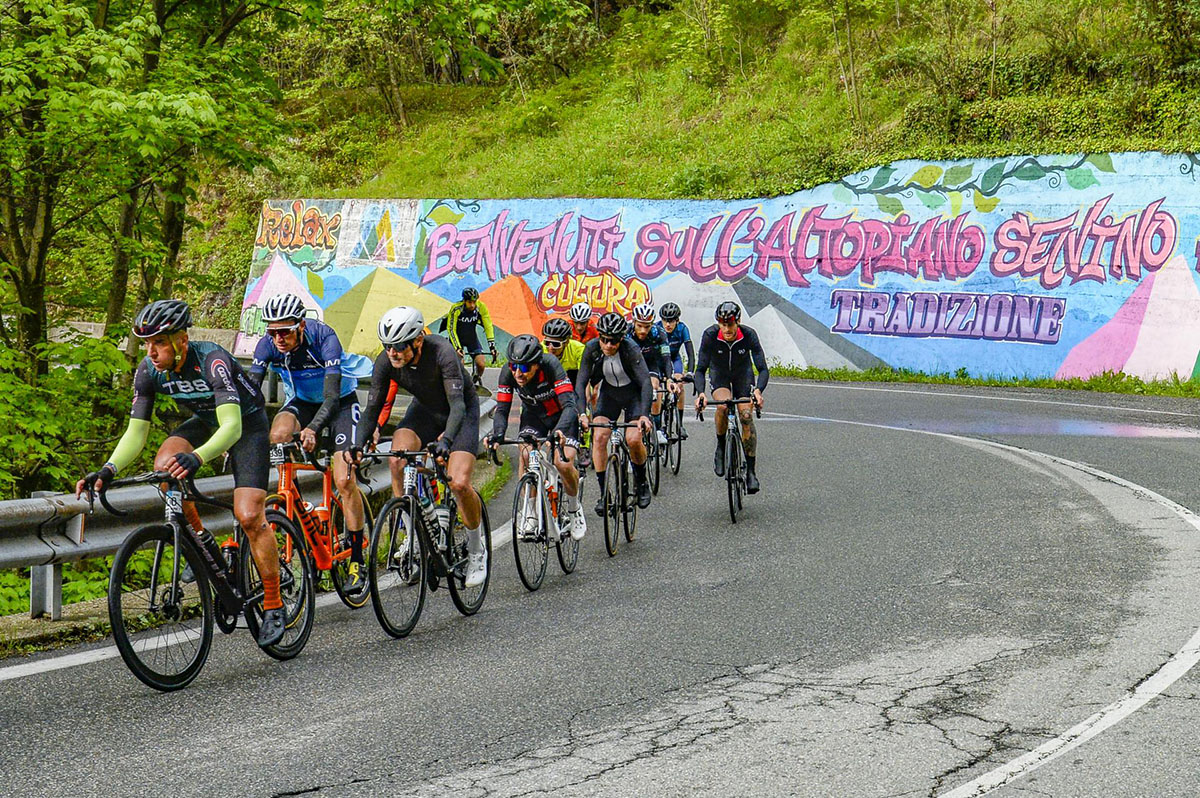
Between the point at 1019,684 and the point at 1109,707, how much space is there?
48 centimetres

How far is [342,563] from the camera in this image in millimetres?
7852

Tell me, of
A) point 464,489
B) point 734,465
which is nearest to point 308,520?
point 464,489

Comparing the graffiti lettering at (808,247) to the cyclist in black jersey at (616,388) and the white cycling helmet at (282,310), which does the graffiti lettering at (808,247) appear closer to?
the cyclist in black jersey at (616,388)

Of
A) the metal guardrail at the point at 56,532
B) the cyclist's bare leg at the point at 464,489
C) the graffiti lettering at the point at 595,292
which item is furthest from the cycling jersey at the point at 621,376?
the graffiti lettering at the point at 595,292

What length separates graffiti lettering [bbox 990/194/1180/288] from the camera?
73.7ft

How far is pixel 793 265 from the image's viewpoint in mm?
27469

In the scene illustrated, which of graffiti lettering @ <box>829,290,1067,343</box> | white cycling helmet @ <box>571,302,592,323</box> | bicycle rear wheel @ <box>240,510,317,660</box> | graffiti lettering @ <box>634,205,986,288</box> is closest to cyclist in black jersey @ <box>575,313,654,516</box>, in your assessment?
white cycling helmet @ <box>571,302,592,323</box>

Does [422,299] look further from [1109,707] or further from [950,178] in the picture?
[1109,707]

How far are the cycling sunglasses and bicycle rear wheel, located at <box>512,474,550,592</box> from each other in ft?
6.04

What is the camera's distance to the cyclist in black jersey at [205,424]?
20.0 ft

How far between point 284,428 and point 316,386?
36 centimetres

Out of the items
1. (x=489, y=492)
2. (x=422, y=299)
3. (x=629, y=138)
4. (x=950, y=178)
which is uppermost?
(x=629, y=138)

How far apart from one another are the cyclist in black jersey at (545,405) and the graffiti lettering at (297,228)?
93.5ft

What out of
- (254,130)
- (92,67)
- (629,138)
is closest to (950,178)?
(629,138)
